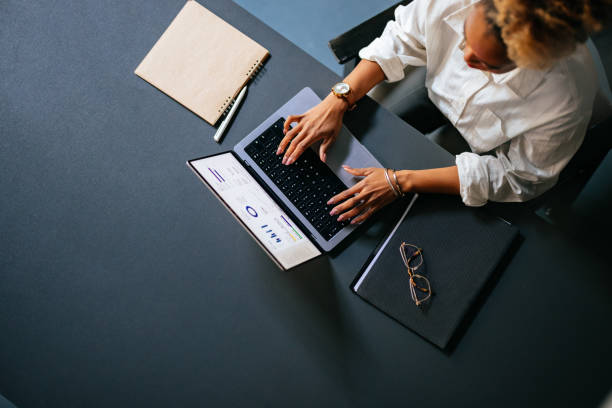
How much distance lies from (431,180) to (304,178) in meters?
0.31

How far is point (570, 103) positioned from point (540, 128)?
0.24 ft

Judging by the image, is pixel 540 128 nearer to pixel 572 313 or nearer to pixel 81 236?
pixel 572 313

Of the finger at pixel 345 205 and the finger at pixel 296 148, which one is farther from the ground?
the finger at pixel 296 148

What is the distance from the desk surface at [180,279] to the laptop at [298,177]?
0.15 ft

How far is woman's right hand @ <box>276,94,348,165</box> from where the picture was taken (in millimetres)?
1008

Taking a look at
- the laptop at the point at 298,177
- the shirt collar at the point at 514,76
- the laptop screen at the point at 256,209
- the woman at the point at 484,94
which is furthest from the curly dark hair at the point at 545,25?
the laptop screen at the point at 256,209

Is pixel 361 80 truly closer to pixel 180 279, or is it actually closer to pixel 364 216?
pixel 364 216

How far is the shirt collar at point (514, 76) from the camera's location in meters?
0.88

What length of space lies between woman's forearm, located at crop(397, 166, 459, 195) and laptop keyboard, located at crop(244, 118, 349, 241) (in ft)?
0.51

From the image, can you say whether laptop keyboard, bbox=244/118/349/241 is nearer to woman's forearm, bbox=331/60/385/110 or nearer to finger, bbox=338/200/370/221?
finger, bbox=338/200/370/221

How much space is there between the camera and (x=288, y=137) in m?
1.02

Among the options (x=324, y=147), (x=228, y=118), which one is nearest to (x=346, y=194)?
(x=324, y=147)

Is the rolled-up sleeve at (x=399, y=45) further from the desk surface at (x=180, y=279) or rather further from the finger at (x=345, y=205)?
the finger at (x=345, y=205)

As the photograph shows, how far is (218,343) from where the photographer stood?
3.25ft
